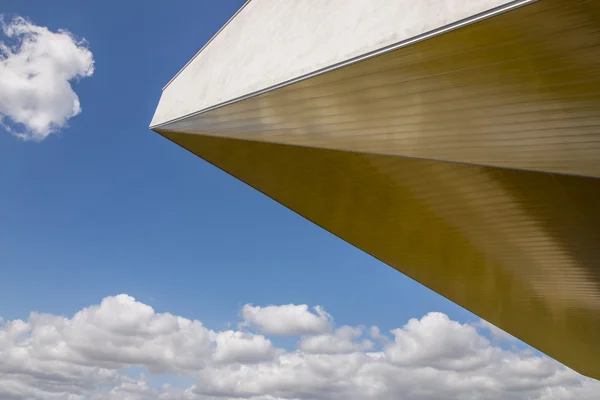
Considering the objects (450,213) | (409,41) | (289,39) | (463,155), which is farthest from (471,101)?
(450,213)

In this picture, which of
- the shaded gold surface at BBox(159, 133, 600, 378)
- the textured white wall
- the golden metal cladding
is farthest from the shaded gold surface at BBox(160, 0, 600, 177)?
the shaded gold surface at BBox(159, 133, 600, 378)

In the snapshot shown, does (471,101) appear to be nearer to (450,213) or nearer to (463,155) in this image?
(463,155)

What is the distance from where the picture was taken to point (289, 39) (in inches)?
222

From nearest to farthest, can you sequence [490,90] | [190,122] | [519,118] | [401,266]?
1. [490,90]
2. [519,118]
3. [190,122]
4. [401,266]

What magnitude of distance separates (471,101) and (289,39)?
2.08 m

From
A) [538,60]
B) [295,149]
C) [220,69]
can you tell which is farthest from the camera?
[295,149]

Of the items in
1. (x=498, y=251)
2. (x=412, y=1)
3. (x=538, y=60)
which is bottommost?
(x=538, y=60)

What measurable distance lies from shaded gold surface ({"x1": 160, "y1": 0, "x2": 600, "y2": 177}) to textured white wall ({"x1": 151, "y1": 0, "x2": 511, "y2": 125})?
0.49ft

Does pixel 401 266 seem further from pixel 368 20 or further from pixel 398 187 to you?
pixel 368 20

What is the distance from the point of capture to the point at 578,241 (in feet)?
32.5

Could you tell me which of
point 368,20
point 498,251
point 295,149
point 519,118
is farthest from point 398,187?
point 368,20

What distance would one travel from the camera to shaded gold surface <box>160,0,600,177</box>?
3656 mm

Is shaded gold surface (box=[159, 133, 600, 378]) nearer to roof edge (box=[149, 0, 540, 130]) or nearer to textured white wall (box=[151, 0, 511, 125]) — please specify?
textured white wall (box=[151, 0, 511, 125])

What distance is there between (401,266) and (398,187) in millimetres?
4898
